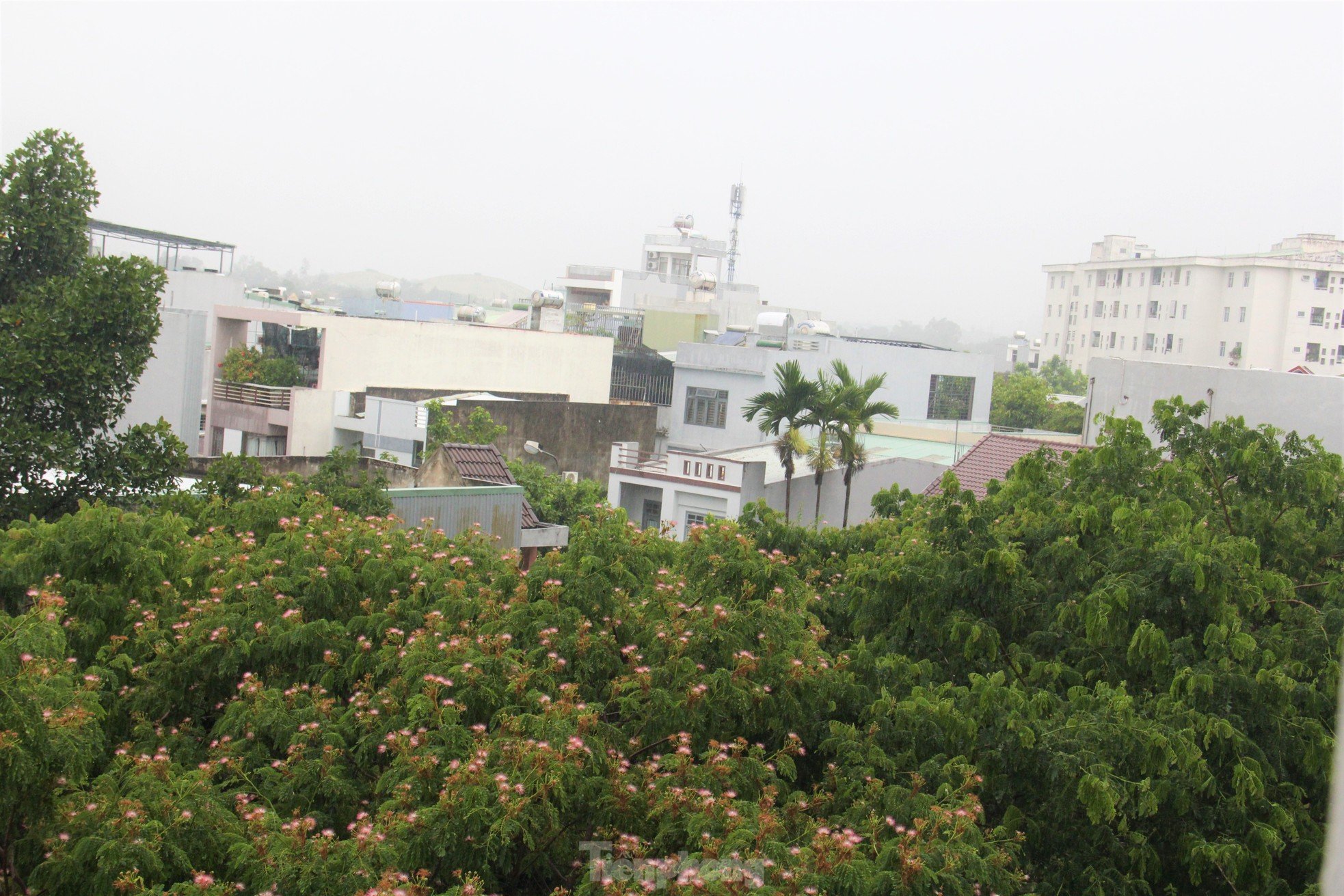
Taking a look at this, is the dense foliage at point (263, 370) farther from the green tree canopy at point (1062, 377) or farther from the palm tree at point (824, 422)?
the green tree canopy at point (1062, 377)

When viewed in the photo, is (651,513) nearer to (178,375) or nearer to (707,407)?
(178,375)

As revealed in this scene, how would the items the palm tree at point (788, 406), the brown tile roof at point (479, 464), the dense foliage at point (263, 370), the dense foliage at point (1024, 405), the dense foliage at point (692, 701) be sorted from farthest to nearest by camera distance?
the dense foliage at point (1024, 405)
the dense foliage at point (263, 370)
the palm tree at point (788, 406)
the brown tile roof at point (479, 464)
the dense foliage at point (692, 701)

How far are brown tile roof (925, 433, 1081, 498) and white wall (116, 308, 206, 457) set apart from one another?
15.8 m

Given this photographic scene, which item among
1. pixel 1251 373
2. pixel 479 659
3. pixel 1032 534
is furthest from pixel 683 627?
pixel 1251 373

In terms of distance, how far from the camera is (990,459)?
2612 cm

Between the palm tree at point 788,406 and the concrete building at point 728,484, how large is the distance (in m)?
0.61

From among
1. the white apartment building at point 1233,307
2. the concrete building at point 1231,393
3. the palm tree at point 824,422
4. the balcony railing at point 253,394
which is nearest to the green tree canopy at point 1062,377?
the white apartment building at point 1233,307

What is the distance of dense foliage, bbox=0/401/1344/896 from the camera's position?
649 cm

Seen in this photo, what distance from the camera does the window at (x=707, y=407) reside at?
133ft

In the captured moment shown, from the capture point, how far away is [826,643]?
11.6 meters

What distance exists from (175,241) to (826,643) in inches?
1823

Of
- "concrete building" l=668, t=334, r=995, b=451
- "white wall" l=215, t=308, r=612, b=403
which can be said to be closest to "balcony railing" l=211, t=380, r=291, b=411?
"white wall" l=215, t=308, r=612, b=403

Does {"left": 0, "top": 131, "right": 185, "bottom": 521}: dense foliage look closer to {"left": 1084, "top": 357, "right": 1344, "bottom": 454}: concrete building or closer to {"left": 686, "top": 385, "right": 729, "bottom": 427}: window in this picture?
{"left": 1084, "top": 357, "right": 1344, "bottom": 454}: concrete building

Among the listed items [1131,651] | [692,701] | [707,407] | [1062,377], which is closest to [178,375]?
[707,407]
